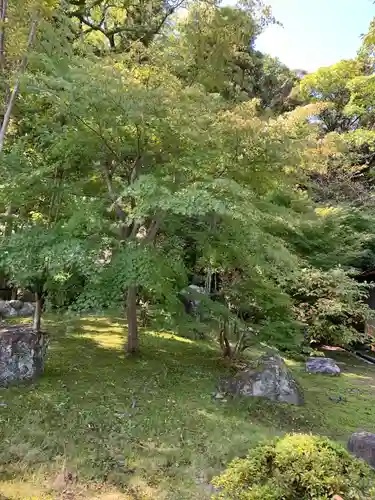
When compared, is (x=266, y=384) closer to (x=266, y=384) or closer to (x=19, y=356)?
(x=266, y=384)

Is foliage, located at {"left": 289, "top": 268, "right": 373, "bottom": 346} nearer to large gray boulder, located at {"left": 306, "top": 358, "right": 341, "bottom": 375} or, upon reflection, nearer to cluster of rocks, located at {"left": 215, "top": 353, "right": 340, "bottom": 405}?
large gray boulder, located at {"left": 306, "top": 358, "right": 341, "bottom": 375}

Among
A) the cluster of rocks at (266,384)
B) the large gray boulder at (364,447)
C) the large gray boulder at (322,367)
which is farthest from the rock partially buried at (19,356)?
the large gray boulder at (322,367)

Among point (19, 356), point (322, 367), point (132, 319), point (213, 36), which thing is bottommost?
point (322, 367)

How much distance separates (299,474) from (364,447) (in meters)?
2.18

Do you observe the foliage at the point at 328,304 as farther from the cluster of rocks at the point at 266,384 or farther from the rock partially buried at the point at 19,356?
the rock partially buried at the point at 19,356

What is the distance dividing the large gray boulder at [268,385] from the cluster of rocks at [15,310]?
6.49m

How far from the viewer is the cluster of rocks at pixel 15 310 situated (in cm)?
1027

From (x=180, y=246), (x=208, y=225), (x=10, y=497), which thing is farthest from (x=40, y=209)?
(x=10, y=497)

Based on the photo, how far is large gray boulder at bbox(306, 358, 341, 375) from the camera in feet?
27.6

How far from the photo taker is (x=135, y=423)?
480 centimetres

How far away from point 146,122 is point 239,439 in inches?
164

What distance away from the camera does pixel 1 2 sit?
4973 millimetres

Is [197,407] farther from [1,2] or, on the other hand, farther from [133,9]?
[133,9]

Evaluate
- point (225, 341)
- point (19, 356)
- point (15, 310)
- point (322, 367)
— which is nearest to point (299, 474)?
point (19, 356)
